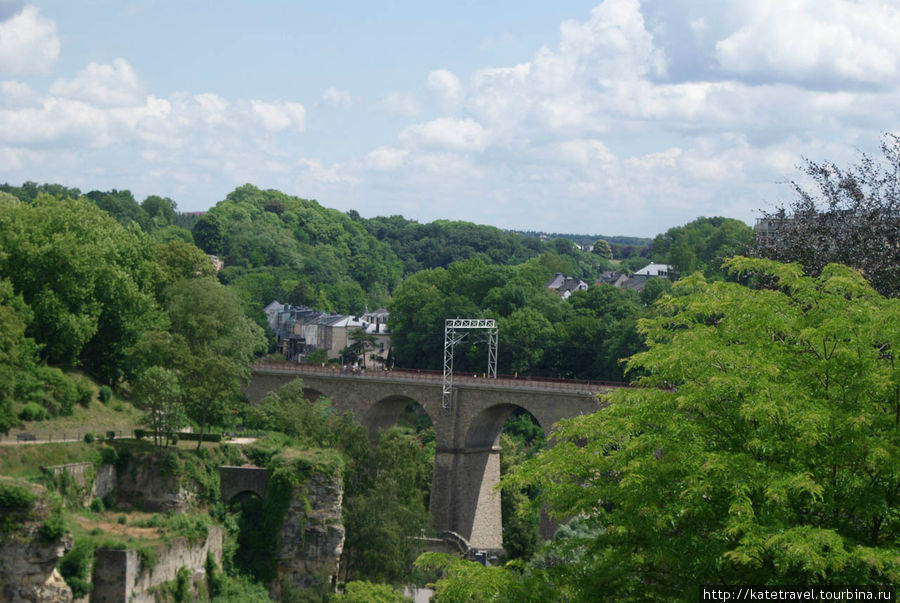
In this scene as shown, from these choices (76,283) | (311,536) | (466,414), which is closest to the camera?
(311,536)

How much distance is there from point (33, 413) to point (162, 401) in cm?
490

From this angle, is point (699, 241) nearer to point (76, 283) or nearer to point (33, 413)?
point (76, 283)

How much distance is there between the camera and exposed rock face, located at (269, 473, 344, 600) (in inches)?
1654

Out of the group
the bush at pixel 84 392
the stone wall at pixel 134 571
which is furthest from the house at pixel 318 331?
the stone wall at pixel 134 571

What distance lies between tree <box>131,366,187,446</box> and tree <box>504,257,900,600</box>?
Result: 26.4 metres

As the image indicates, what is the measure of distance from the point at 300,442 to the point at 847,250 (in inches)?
1104

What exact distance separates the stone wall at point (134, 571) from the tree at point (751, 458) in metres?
18.2

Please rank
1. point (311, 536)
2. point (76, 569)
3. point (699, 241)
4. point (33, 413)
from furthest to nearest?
point (699, 241)
point (311, 536)
point (33, 413)
point (76, 569)

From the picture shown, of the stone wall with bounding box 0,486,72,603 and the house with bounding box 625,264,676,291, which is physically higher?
the house with bounding box 625,264,676,291

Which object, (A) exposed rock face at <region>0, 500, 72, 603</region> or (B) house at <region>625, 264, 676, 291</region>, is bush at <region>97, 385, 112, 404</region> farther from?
(B) house at <region>625, 264, 676, 291</region>

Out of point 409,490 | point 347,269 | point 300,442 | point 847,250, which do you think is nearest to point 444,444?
point 409,490

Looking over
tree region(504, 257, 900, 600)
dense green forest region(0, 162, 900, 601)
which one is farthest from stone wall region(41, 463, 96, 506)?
→ tree region(504, 257, 900, 600)

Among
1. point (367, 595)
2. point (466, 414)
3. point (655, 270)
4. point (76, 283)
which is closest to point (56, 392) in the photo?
point (76, 283)

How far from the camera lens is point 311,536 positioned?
42.4m
